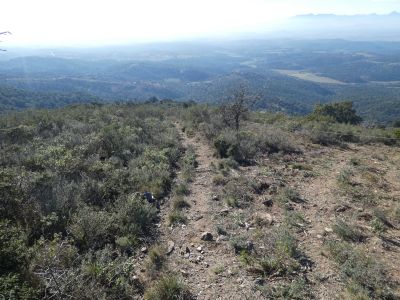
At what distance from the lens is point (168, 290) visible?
202 inches

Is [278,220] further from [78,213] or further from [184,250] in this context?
[78,213]

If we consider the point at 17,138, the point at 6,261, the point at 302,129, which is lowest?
the point at 302,129

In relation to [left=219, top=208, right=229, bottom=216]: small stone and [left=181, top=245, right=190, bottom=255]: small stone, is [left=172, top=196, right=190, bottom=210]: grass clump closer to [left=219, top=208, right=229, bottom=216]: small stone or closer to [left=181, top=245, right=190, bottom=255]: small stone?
[left=219, top=208, right=229, bottom=216]: small stone

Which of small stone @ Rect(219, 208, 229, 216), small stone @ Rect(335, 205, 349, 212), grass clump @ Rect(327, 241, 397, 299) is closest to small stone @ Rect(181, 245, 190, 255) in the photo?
small stone @ Rect(219, 208, 229, 216)

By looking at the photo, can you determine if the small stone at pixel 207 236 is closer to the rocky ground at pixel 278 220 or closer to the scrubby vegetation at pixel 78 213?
the rocky ground at pixel 278 220

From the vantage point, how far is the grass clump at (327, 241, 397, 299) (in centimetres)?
520

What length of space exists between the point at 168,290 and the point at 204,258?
1.37 meters

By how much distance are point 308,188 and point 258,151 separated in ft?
13.2

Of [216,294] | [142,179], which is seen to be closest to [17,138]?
[142,179]

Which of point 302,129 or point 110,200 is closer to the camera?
point 110,200

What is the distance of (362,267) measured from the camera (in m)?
5.80

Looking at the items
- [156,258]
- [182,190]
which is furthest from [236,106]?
[156,258]

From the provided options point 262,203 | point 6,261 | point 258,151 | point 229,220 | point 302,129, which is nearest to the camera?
point 6,261

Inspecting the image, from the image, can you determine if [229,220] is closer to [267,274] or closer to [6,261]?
[267,274]
